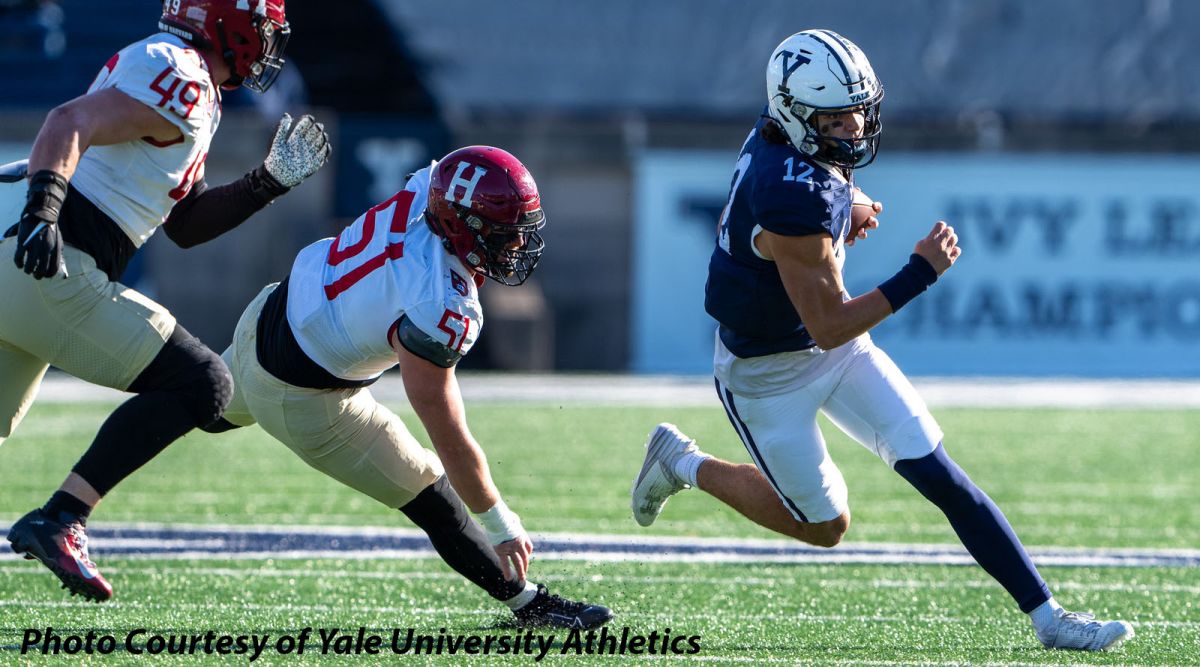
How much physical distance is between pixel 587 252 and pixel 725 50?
387 cm

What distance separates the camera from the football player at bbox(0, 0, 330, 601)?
12.7 ft

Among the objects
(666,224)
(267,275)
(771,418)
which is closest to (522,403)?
(666,224)

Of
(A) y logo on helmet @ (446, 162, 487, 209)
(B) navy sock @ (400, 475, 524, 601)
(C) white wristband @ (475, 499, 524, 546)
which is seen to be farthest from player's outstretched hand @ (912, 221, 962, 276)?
(B) navy sock @ (400, 475, 524, 601)

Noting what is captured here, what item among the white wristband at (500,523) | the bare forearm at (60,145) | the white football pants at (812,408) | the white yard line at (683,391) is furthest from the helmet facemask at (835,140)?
the white yard line at (683,391)

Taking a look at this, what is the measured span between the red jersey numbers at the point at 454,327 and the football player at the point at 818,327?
81 centimetres

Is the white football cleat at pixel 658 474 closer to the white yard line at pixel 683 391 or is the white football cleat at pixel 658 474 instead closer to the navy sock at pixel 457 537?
the navy sock at pixel 457 537

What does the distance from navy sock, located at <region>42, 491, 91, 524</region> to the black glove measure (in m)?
0.60

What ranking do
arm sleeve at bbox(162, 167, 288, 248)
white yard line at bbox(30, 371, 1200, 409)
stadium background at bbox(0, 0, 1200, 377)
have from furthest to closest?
stadium background at bbox(0, 0, 1200, 377), white yard line at bbox(30, 371, 1200, 409), arm sleeve at bbox(162, 167, 288, 248)

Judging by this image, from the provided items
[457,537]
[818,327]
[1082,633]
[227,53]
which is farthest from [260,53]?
[1082,633]

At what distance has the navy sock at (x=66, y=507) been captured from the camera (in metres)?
3.94

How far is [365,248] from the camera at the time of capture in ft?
13.0

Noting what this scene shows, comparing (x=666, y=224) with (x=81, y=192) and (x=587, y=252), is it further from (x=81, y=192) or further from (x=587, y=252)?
(x=81, y=192)

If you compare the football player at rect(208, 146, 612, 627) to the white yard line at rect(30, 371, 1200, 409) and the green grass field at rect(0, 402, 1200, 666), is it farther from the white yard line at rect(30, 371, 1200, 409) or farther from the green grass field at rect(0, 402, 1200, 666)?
the white yard line at rect(30, 371, 1200, 409)

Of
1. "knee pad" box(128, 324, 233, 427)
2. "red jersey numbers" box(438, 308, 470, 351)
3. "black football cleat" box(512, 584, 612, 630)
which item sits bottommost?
"black football cleat" box(512, 584, 612, 630)
